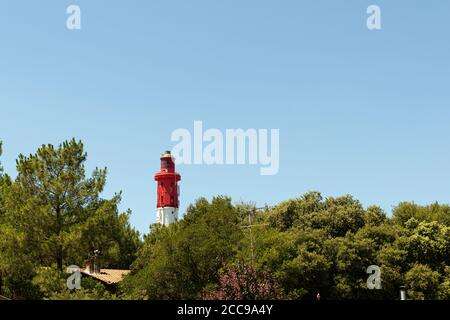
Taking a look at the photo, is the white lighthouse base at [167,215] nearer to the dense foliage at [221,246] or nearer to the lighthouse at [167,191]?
the lighthouse at [167,191]

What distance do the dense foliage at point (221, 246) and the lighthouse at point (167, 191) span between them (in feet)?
168

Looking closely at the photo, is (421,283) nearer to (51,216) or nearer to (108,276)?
(108,276)

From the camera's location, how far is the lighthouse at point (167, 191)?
114 metres

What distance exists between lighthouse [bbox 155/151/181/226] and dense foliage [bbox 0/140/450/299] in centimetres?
5134

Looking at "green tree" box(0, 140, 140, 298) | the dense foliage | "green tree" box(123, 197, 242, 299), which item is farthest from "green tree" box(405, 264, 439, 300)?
"green tree" box(0, 140, 140, 298)

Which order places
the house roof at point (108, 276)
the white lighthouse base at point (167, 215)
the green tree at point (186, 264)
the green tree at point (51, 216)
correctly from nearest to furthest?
the green tree at point (51, 216) → the green tree at point (186, 264) → the house roof at point (108, 276) → the white lighthouse base at point (167, 215)

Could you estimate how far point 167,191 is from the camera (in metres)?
116

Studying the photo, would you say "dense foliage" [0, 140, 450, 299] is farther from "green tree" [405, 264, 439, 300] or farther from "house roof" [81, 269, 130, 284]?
"house roof" [81, 269, 130, 284]

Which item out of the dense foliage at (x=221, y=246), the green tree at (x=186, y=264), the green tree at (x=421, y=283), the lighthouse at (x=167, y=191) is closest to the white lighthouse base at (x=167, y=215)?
the lighthouse at (x=167, y=191)

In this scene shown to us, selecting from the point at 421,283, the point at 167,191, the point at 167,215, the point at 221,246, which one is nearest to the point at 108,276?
the point at 221,246

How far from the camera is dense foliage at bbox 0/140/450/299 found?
41562 mm

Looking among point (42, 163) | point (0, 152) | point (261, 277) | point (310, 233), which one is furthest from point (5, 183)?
point (310, 233)

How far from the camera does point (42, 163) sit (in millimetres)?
43312
